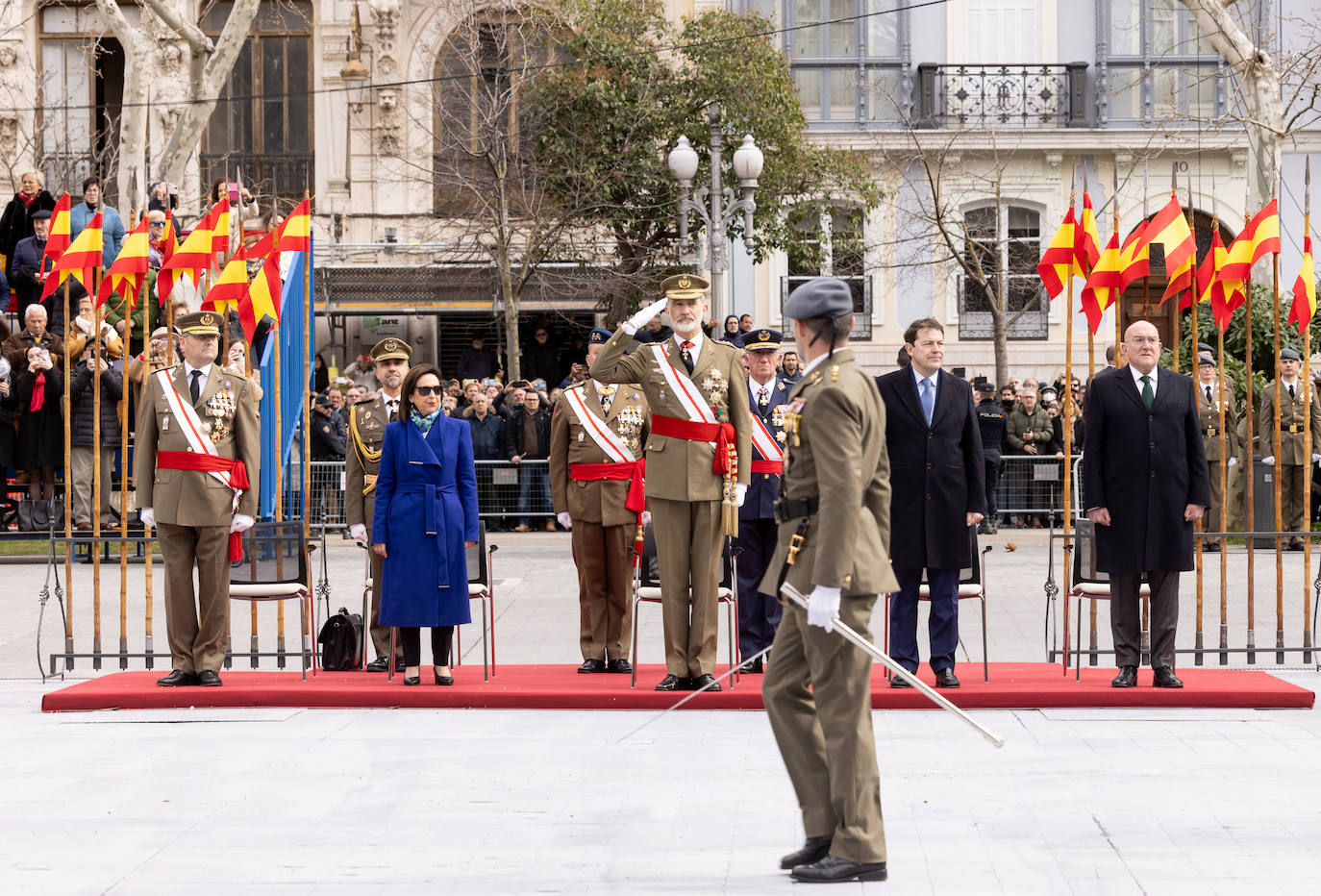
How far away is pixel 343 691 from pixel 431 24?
2297cm

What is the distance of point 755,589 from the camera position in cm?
1069

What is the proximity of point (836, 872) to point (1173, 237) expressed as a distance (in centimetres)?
597

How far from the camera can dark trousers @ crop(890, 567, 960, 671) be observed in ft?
32.6

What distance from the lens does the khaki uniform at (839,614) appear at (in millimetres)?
6215

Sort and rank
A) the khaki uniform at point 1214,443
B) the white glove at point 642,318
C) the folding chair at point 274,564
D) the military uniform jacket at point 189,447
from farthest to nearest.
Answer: the khaki uniform at point 1214,443, the folding chair at point 274,564, the military uniform jacket at point 189,447, the white glove at point 642,318

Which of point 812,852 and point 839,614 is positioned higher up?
point 839,614

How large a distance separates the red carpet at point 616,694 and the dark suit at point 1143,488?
1.03 feet

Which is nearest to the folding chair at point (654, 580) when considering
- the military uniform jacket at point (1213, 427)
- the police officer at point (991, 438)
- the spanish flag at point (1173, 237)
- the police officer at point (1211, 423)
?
the spanish flag at point (1173, 237)

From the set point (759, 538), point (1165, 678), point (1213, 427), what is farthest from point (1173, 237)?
point (1213, 427)

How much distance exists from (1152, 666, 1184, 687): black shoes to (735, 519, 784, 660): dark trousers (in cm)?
208

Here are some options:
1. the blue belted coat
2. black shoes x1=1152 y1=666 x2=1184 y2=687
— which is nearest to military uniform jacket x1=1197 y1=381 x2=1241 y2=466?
black shoes x1=1152 y1=666 x2=1184 y2=687

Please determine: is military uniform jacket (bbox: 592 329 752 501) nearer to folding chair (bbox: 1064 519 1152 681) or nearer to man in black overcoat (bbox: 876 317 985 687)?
man in black overcoat (bbox: 876 317 985 687)

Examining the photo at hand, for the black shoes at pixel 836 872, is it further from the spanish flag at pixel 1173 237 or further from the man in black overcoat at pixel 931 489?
the spanish flag at pixel 1173 237

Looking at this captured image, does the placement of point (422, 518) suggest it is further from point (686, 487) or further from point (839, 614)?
point (839, 614)
